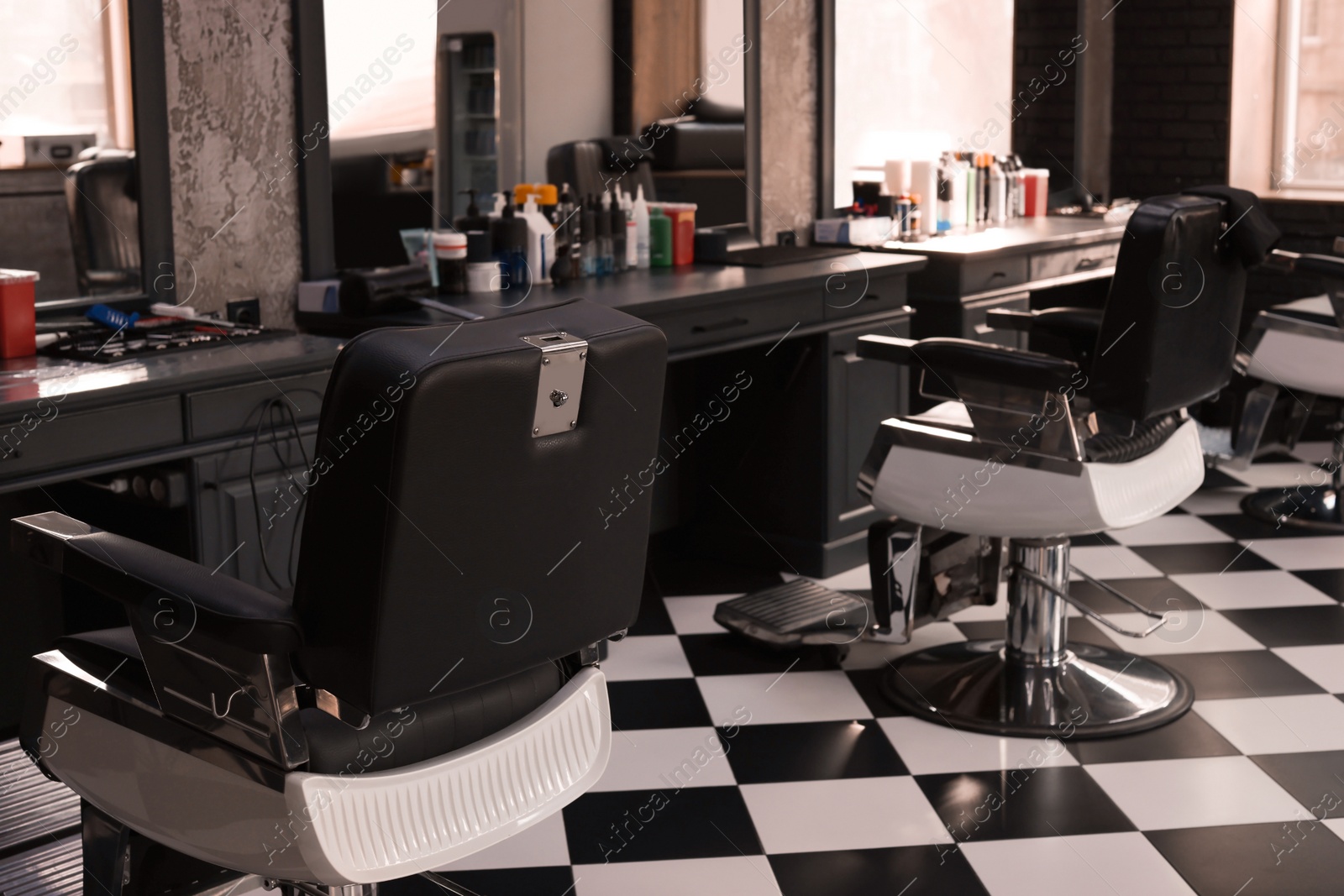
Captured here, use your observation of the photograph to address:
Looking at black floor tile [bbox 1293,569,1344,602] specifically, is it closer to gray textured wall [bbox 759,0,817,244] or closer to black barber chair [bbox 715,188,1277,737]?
black barber chair [bbox 715,188,1277,737]

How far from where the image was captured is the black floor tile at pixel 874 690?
305 centimetres

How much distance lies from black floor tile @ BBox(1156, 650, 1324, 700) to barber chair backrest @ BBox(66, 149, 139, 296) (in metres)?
2.43

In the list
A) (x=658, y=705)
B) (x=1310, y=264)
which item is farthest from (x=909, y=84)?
(x=658, y=705)

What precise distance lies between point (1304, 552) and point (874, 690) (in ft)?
5.68

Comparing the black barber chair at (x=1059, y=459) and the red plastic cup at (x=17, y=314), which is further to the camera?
the black barber chair at (x=1059, y=459)

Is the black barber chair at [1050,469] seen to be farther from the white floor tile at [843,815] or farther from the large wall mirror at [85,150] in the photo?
the large wall mirror at [85,150]

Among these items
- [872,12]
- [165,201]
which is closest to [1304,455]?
[872,12]

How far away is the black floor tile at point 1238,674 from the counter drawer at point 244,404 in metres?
1.98

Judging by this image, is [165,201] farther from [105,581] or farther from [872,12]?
[872,12]

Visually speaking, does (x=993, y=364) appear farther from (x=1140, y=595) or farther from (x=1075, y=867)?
(x=1140, y=595)

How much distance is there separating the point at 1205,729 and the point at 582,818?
1316mm

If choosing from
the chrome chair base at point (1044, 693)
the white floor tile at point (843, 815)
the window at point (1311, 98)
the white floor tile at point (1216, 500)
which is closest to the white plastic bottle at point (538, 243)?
the chrome chair base at point (1044, 693)

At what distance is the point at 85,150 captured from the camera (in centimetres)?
274

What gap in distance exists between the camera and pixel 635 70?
3809mm
